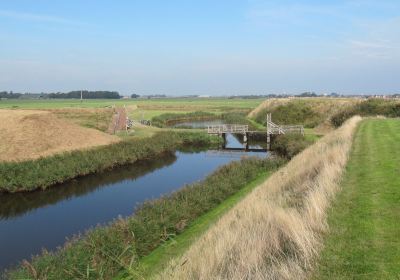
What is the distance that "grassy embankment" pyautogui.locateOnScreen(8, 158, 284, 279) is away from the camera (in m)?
11.3

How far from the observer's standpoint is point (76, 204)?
2505cm

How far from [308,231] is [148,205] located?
34.2ft

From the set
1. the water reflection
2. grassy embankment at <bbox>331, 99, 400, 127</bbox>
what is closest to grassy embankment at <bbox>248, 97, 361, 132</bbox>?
grassy embankment at <bbox>331, 99, 400, 127</bbox>

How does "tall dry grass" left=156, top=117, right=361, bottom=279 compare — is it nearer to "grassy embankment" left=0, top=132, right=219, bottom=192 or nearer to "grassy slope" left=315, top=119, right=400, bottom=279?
"grassy slope" left=315, top=119, right=400, bottom=279

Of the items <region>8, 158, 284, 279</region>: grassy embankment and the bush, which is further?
the bush

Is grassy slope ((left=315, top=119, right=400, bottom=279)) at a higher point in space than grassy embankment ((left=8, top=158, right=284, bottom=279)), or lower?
higher

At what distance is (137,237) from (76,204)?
11.7 m

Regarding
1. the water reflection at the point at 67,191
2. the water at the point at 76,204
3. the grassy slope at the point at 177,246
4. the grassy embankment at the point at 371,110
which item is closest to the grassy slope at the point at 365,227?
the grassy slope at the point at 177,246

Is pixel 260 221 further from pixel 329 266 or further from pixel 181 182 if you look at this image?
→ pixel 181 182

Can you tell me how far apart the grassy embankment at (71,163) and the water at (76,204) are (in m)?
0.71

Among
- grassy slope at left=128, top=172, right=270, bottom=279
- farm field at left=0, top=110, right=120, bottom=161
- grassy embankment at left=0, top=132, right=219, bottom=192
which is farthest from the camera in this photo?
farm field at left=0, top=110, right=120, bottom=161

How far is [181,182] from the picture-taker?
31188 mm

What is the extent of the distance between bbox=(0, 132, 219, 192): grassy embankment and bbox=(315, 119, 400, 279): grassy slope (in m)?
20.4

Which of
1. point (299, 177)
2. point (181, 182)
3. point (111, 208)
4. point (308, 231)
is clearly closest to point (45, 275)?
point (308, 231)
